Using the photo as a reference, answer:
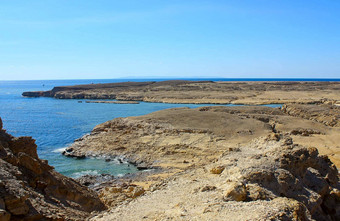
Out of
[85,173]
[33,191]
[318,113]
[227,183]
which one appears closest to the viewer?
[33,191]

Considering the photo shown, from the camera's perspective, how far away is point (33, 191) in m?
10.9

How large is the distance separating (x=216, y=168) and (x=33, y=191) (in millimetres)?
8018

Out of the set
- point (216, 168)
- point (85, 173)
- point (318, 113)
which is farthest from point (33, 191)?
point (318, 113)

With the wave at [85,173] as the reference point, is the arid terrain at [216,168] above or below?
above

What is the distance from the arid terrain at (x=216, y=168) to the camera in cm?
1033

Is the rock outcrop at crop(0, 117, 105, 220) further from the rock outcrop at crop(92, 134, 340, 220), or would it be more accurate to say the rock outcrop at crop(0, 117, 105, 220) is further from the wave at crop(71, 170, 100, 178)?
the wave at crop(71, 170, 100, 178)

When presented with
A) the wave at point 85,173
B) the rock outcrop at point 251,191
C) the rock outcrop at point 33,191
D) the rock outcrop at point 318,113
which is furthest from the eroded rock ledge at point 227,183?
the rock outcrop at point 318,113

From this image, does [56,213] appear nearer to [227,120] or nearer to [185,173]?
[185,173]

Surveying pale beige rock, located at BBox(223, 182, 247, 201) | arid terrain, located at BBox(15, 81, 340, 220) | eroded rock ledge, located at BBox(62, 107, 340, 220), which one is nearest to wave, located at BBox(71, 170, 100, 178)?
arid terrain, located at BBox(15, 81, 340, 220)

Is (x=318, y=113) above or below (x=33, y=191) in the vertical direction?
below

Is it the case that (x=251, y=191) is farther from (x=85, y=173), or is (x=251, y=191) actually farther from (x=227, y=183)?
(x=85, y=173)

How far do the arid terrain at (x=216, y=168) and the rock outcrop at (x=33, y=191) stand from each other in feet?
4.38

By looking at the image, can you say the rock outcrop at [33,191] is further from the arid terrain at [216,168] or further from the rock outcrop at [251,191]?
the rock outcrop at [251,191]

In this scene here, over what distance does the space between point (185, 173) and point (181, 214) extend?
5.49m
